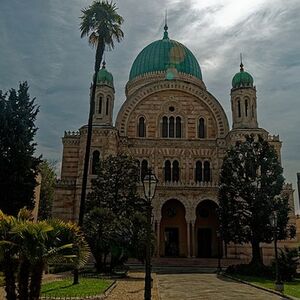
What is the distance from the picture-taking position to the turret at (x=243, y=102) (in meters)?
37.2

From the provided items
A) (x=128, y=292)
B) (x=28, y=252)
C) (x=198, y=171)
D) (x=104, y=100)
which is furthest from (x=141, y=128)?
(x=28, y=252)

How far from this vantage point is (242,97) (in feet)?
124

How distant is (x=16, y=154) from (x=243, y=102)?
944 inches

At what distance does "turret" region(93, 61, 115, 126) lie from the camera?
3719 cm

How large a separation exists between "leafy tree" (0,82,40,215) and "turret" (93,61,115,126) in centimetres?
1434

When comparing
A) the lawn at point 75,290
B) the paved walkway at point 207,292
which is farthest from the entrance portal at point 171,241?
the lawn at point 75,290

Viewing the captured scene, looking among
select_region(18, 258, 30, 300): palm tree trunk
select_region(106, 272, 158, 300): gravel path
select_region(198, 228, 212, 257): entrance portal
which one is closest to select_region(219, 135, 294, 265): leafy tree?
select_region(106, 272, 158, 300): gravel path

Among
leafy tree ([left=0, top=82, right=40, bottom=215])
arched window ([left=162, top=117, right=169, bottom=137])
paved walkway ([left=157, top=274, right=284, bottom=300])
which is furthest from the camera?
arched window ([left=162, top=117, right=169, bottom=137])

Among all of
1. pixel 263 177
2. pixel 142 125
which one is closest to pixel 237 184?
pixel 263 177

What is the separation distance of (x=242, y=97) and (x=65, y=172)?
19.0 metres

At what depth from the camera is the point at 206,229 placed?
119 feet

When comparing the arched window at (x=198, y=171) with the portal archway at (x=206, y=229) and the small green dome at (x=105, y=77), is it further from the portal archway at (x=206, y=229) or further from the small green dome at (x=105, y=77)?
the small green dome at (x=105, y=77)

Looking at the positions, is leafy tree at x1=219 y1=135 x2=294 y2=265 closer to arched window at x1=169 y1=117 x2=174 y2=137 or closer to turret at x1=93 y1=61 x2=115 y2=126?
arched window at x1=169 y1=117 x2=174 y2=137

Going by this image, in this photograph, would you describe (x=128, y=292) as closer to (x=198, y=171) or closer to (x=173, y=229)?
(x=173, y=229)
